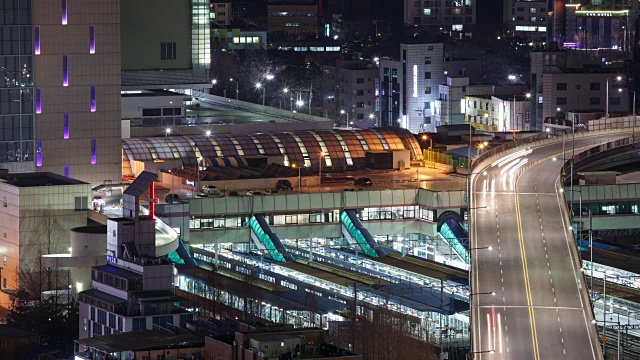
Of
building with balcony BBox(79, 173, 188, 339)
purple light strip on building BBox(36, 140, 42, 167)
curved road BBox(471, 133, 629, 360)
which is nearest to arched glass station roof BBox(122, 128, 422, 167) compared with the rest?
curved road BBox(471, 133, 629, 360)

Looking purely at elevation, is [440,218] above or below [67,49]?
below

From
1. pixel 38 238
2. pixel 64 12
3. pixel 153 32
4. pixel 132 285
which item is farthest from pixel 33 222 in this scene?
pixel 153 32

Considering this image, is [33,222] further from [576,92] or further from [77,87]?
[576,92]

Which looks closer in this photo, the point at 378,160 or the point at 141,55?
the point at 378,160

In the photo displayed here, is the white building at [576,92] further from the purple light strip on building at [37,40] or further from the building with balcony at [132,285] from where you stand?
the building with balcony at [132,285]

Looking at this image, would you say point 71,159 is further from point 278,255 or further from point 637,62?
point 637,62

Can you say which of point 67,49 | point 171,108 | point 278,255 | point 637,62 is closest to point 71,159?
point 67,49
